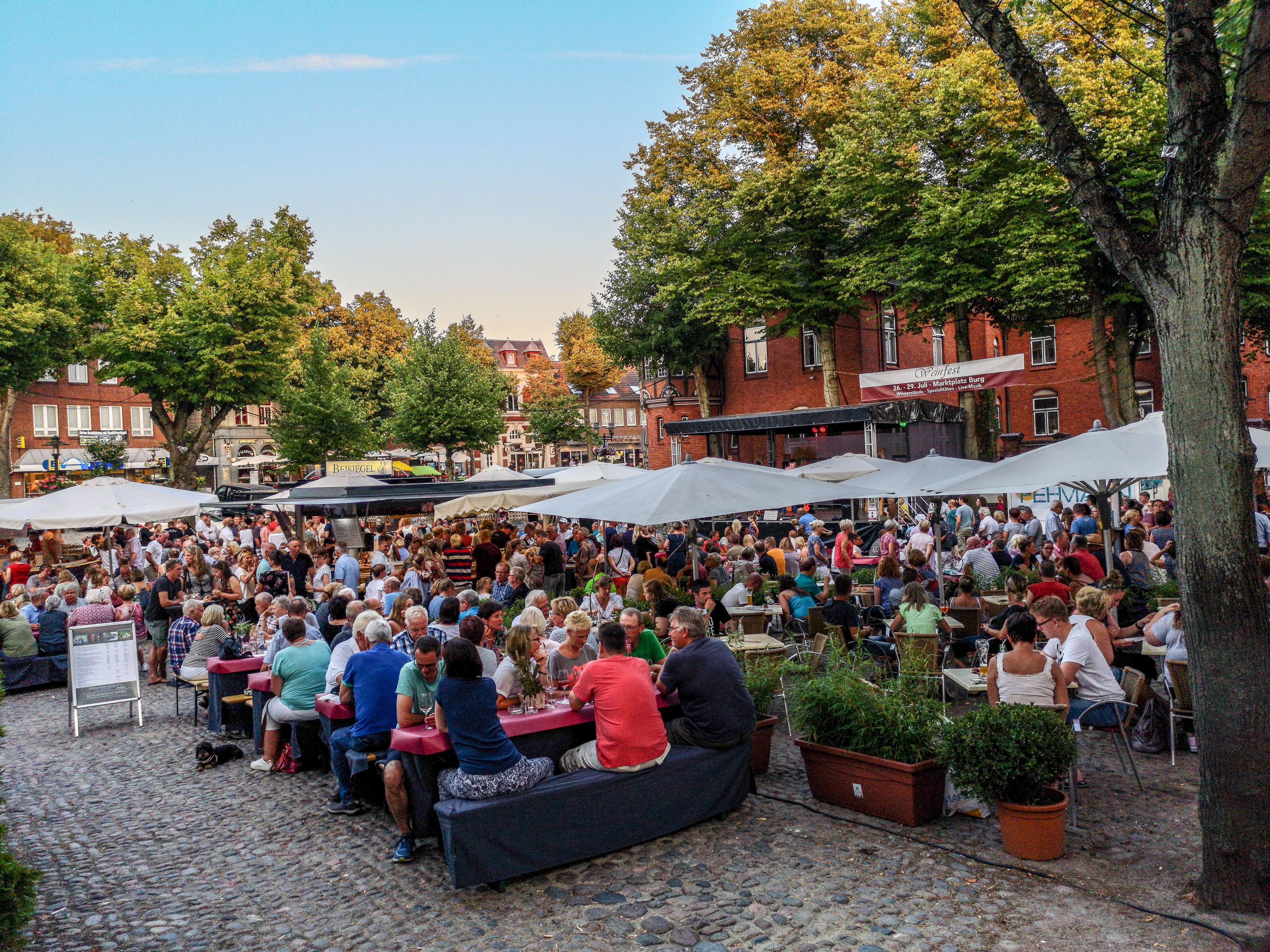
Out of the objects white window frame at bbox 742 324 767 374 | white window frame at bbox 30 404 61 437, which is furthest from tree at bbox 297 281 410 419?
white window frame at bbox 742 324 767 374

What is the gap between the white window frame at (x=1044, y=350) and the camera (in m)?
37.1

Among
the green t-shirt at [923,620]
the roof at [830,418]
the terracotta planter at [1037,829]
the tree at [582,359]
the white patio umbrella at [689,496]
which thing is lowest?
the terracotta planter at [1037,829]

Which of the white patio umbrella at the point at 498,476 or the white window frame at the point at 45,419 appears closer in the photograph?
the white patio umbrella at the point at 498,476

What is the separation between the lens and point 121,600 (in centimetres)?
1215

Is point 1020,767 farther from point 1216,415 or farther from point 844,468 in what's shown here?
point 844,468

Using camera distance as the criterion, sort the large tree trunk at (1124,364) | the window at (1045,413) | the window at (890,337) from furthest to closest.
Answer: the window at (1045,413) → the window at (890,337) → the large tree trunk at (1124,364)

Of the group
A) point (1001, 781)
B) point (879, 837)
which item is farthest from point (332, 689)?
point (1001, 781)

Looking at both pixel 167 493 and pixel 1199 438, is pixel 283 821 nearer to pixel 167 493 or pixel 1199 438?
pixel 1199 438

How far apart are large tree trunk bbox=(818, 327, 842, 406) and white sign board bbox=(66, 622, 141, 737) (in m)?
24.4

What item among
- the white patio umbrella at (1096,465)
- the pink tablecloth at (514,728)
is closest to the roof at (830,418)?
the white patio umbrella at (1096,465)

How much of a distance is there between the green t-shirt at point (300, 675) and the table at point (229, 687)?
1.64 metres

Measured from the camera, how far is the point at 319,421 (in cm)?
3581

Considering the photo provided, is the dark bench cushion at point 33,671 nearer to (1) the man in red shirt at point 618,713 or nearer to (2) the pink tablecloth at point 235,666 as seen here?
(2) the pink tablecloth at point 235,666

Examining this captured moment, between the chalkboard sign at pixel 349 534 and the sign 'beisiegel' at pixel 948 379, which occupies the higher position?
the sign 'beisiegel' at pixel 948 379
